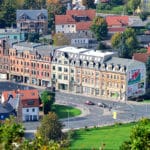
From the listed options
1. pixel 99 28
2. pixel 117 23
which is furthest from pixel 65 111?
pixel 117 23

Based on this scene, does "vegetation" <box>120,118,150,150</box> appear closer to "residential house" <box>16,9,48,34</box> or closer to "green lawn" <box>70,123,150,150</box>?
"green lawn" <box>70,123,150,150</box>

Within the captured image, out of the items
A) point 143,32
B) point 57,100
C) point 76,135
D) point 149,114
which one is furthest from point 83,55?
point 143,32

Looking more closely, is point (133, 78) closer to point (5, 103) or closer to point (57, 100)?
point (57, 100)

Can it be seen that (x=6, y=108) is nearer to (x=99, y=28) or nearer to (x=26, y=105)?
(x=26, y=105)

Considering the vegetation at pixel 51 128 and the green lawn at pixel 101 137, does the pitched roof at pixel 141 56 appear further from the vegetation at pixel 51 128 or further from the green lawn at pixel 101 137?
the vegetation at pixel 51 128

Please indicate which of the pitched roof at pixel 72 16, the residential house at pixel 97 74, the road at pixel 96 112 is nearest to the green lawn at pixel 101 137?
the road at pixel 96 112

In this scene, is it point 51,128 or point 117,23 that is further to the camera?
point 117,23
